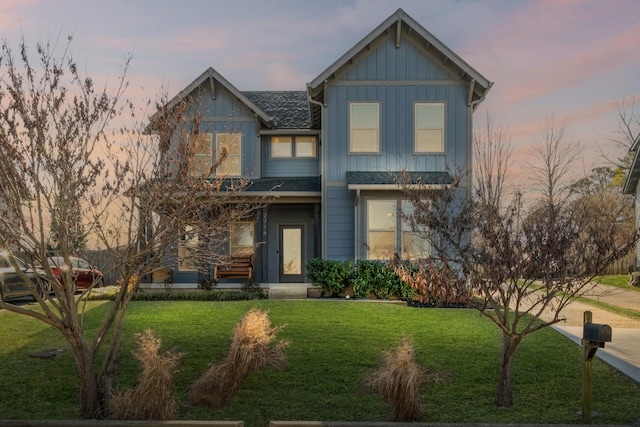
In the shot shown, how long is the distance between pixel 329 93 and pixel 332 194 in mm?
3094

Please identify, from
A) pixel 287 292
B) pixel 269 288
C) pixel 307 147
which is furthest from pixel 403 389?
pixel 307 147

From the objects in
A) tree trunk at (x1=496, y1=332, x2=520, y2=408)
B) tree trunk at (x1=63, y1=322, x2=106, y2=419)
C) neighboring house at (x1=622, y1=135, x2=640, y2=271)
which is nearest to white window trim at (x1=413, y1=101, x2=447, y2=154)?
neighboring house at (x1=622, y1=135, x2=640, y2=271)

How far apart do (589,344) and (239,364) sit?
420 centimetres

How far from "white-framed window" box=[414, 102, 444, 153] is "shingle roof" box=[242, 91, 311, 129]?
4218mm

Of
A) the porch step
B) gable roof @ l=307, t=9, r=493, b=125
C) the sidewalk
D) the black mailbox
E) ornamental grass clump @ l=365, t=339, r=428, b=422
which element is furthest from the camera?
gable roof @ l=307, t=9, r=493, b=125

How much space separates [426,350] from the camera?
8914 mm

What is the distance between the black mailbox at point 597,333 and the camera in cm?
583

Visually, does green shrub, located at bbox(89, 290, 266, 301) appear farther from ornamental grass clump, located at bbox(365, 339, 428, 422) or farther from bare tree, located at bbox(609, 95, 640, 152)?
bare tree, located at bbox(609, 95, 640, 152)

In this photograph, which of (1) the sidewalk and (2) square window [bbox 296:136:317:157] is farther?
(2) square window [bbox 296:136:317:157]

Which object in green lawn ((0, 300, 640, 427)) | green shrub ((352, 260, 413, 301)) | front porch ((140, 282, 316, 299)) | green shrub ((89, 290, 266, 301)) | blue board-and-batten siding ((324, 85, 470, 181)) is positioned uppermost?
blue board-and-batten siding ((324, 85, 470, 181))

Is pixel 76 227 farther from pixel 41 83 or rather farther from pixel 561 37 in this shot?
pixel 561 37

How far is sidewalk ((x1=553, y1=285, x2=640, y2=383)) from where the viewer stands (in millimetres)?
8380

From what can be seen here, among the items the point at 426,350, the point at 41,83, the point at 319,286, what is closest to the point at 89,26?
the point at 41,83

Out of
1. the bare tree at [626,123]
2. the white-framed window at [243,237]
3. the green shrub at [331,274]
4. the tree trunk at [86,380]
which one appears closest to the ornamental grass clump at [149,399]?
the tree trunk at [86,380]
